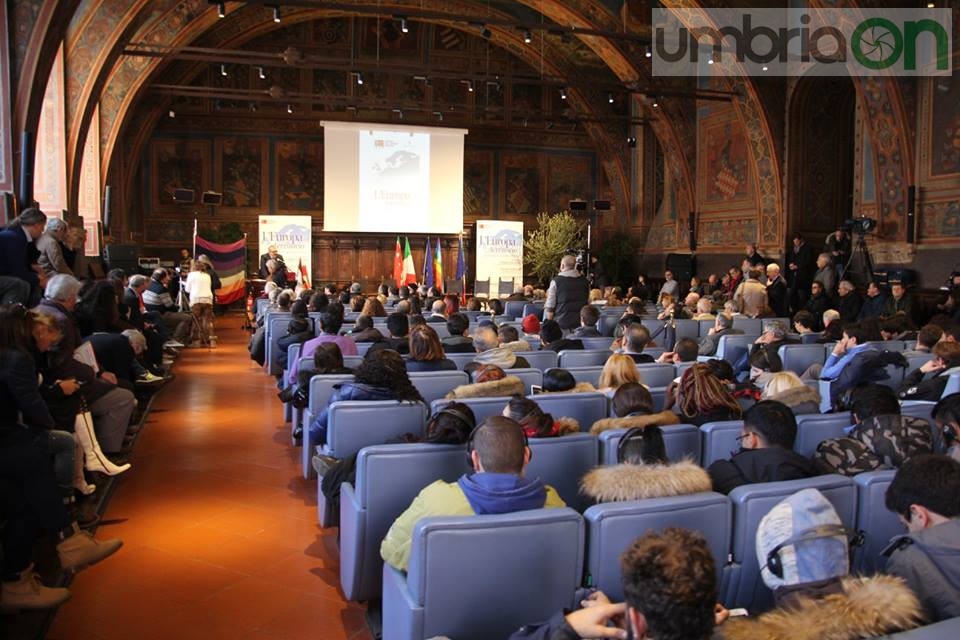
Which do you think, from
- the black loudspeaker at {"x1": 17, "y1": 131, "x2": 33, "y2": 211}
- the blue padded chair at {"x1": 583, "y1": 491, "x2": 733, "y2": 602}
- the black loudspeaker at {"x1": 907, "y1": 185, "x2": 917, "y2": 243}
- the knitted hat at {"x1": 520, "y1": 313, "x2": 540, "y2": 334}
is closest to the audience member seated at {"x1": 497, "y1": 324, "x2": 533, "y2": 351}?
the knitted hat at {"x1": 520, "y1": 313, "x2": 540, "y2": 334}

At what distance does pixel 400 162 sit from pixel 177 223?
620cm

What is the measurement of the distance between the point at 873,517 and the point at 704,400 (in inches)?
46.3

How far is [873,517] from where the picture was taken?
2.63 m

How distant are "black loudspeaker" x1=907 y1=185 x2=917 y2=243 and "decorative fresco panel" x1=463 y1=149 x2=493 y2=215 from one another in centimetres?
1266

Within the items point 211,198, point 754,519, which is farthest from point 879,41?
point 211,198

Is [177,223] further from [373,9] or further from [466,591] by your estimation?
[466,591]

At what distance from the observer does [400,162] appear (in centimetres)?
2089

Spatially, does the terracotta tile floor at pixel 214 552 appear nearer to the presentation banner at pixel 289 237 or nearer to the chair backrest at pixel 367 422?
the chair backrest at pixel 367 422

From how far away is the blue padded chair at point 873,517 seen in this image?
2625 millimetres


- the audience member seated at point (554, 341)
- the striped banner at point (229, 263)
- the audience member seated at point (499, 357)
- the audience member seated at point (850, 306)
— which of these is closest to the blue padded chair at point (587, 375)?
the audience member seated at point (499, 357)

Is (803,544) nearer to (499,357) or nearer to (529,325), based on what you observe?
(499,357)

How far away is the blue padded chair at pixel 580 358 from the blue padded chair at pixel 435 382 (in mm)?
1335

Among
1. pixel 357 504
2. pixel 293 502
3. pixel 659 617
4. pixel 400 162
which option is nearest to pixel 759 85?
pixel 400 162

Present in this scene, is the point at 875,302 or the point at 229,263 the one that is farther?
the point at 229,263
